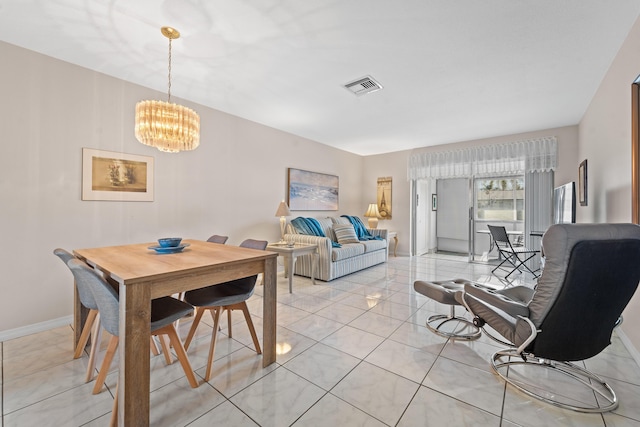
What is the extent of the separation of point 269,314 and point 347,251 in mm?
2543

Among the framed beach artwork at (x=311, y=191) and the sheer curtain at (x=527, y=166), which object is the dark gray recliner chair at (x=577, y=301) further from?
the sheer curtain at (x=527, y=166)

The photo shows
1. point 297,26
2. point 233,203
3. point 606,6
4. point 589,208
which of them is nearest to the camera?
point 606,6

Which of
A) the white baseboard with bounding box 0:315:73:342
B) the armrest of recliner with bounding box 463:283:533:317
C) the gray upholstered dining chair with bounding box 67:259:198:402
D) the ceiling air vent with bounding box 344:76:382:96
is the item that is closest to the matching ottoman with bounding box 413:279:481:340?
the armrest of recliner with bounding box 463:283:533:317

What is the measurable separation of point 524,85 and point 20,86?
5.14 metres

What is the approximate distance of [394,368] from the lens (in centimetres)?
192

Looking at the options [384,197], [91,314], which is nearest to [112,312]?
[91,314]

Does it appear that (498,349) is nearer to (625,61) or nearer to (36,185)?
(625,61)

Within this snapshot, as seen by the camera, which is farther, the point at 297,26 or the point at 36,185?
the point at 36,185

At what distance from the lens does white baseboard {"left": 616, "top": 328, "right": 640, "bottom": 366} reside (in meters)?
1.99

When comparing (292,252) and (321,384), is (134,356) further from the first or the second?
(292,252)

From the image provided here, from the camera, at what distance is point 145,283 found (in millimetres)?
1385

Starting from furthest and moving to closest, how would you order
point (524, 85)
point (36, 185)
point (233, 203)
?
1. point (233, 203)
2. point (524, 85)
3. point (36, 185)

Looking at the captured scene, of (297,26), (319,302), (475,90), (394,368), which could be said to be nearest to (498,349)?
(394,368)

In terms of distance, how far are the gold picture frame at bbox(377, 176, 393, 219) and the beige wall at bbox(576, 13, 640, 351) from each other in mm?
3617
